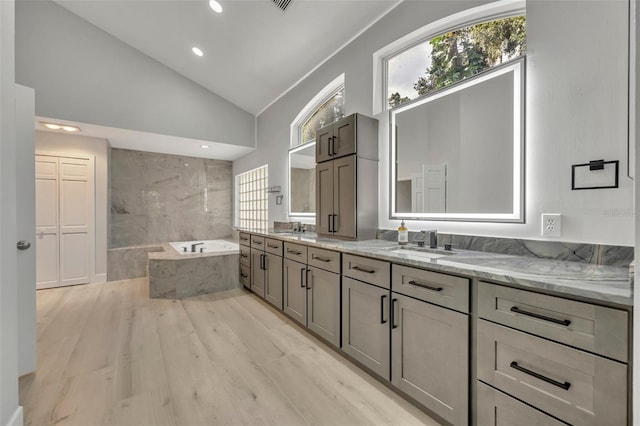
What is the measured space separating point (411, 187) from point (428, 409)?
1588 mm

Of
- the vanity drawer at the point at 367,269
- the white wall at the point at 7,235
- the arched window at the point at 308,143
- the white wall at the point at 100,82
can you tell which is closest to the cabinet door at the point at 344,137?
the arched window at the point at 308,143

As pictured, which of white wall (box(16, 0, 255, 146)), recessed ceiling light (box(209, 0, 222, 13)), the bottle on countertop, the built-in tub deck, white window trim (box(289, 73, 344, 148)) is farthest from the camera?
the built-in tub deck

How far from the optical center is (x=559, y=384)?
97 cm

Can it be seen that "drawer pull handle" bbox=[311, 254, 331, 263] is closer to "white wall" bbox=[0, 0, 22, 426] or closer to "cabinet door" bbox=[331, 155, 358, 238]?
"cabinet door" bbox=[331, 155, 358, 238]

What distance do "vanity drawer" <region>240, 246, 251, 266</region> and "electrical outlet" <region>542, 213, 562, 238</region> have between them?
10.4ft

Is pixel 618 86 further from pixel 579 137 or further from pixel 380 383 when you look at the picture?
Answer: pixel 380 383

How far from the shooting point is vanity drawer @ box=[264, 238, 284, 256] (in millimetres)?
2861

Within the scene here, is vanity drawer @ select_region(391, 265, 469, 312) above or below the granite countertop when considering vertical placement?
below

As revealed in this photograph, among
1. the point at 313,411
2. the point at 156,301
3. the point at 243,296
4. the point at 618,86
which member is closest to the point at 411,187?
the point at 618,86

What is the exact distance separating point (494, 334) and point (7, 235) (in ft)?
7.80

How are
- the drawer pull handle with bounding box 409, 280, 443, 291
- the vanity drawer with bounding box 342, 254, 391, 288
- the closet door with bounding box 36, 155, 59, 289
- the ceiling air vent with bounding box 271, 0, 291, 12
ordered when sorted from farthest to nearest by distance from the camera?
the closet door with bounding box 36, 155, 59, 289 → the ceiling air vent with bounding box 271, 0, 291, 12 → the vanity drawer with bounding box 342, 254, 391, 288 → the drawer pull handle with bounding box 409, 280, 443, 291

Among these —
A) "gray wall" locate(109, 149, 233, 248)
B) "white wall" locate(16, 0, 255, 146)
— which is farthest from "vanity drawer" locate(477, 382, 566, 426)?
"gray wall" locate(109, 149, 233, 248)

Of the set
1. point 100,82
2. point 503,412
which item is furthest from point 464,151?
point 100,82

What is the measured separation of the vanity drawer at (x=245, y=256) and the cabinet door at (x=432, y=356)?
2.51m
